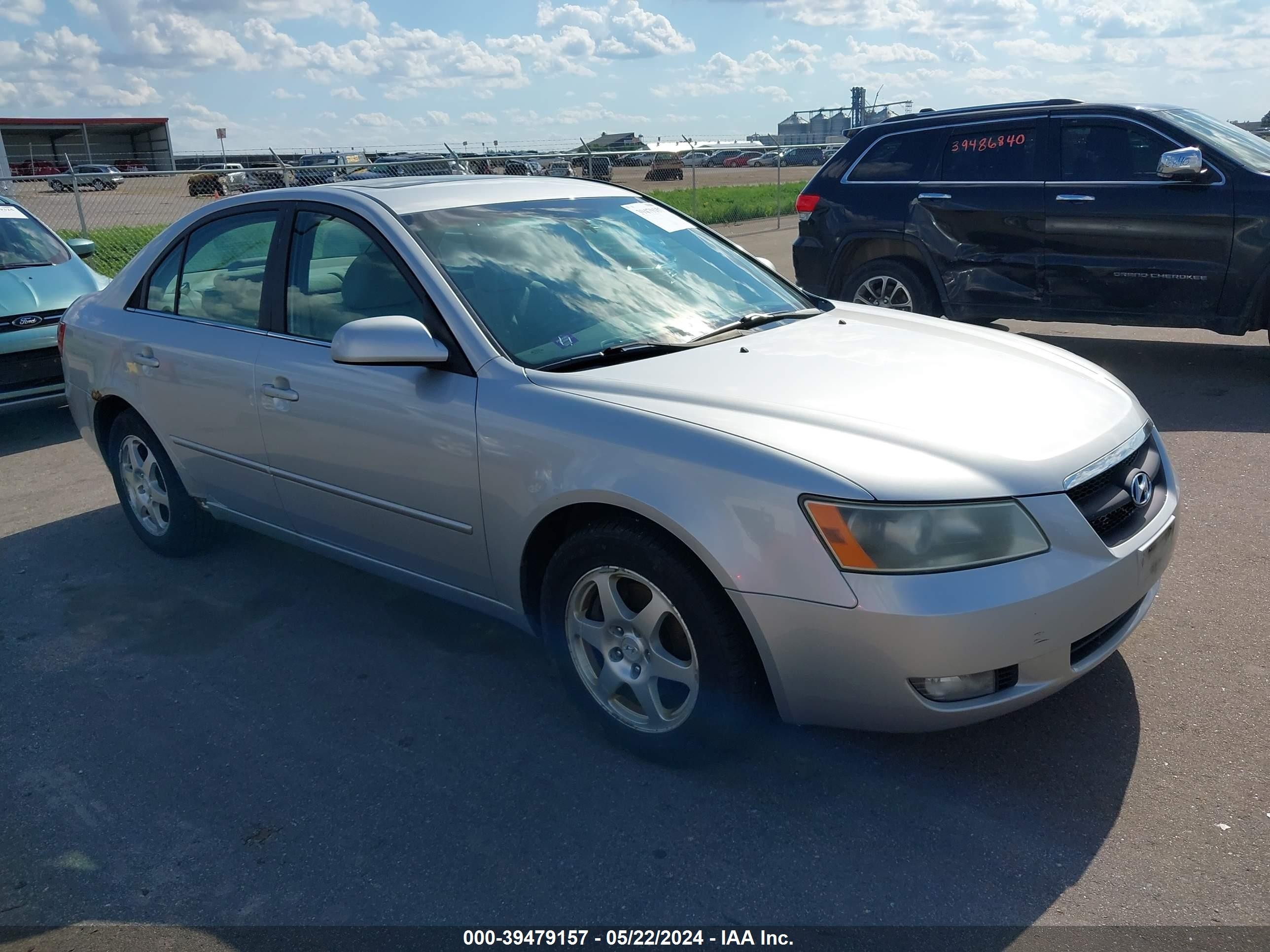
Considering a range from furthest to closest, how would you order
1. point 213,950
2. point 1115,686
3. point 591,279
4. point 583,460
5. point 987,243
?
point 987,243
point 591,279
point 1115,686
point 583,460
point 213,950

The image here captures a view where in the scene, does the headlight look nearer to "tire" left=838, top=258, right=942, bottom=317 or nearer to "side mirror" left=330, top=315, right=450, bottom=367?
"side mirror" left=330, top=315, right=450, bottom=367

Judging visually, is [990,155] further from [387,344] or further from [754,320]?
[387,344]

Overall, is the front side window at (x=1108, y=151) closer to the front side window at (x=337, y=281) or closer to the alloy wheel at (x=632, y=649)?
the front side window at (x=337, y=281)

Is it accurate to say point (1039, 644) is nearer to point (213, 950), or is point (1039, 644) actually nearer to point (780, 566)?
point (780, 566)

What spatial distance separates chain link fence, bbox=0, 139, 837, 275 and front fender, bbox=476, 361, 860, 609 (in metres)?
10.8

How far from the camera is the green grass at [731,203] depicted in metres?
22.4

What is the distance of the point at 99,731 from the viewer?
366 cm

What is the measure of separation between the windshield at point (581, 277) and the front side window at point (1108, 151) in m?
4.31

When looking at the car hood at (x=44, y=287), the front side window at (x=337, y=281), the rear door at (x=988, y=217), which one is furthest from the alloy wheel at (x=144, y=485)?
the rear door at (x=988, y=217)

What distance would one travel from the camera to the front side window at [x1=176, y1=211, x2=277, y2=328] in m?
4.33

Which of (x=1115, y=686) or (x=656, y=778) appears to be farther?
(x=1115, y=686)

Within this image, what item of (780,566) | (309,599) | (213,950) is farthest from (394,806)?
(309,599)

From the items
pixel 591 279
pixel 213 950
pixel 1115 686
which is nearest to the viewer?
pixel 213 950

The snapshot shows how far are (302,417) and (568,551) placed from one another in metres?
1.37
